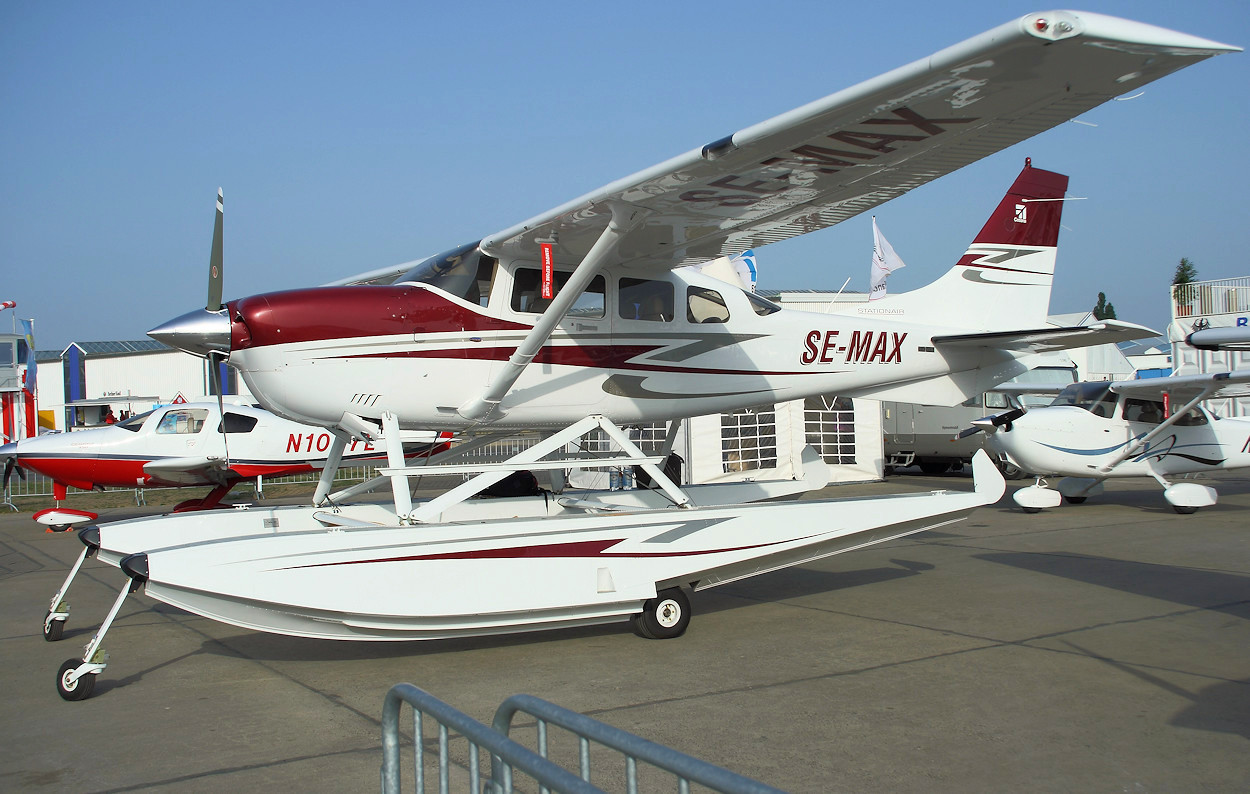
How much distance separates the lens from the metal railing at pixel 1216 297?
23547mm

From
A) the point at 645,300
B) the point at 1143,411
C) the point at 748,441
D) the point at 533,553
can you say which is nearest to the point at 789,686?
the point at 533,553

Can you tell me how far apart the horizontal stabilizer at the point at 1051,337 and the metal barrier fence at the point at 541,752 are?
7.13m

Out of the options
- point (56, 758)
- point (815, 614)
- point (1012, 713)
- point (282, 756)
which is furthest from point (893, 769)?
point (56, 758)

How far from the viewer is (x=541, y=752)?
2.21 metres

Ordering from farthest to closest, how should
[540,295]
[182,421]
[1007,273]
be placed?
[182,421], [1007,273], [540,295]

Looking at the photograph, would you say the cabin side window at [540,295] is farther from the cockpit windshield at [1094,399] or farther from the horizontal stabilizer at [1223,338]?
the cockpit windshield at [1094,399]

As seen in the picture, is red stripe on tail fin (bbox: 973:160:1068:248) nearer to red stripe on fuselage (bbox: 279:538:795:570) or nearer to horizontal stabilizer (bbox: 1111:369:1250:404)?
horizontal stabilizer (bbox: 1111:369:1250:404)

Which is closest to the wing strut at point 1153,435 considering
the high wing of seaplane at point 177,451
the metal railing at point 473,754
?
the high wing of seaplane at point 177,451

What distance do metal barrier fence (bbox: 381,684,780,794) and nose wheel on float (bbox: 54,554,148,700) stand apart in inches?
135

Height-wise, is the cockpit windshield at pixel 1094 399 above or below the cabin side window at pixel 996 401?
above

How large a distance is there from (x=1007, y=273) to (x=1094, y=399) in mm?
5431

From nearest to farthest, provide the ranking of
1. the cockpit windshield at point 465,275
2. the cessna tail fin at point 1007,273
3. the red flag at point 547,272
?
the red flag at point 547,272 → the cockpit windshield at point 465,275 → the cessna tail fin at point 1007,273

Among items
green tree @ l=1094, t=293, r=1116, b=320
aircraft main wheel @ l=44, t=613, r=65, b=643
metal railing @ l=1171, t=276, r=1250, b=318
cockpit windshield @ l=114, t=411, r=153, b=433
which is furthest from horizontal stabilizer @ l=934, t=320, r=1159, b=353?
green tree @ l=1094, t=293, r=1116, b=320

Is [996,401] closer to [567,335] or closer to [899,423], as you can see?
[899,423]
